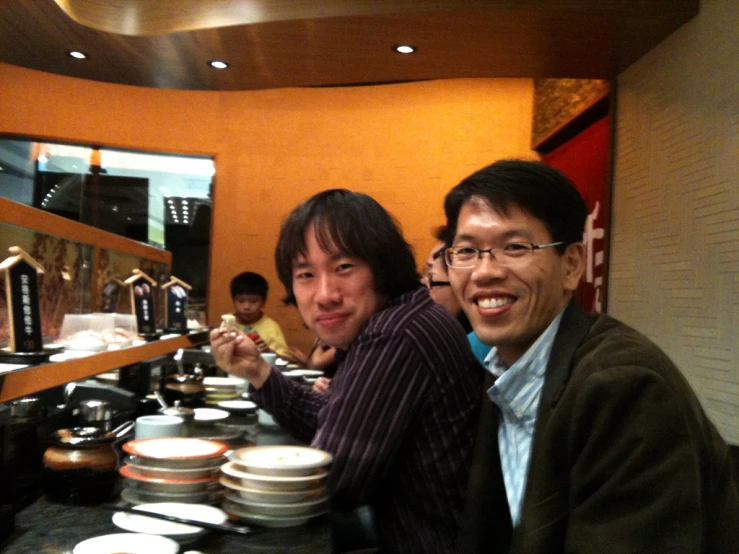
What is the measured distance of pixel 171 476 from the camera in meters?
1.29

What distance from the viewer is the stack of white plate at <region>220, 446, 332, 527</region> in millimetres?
1232

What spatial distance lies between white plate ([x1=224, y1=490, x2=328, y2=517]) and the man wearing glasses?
309mm

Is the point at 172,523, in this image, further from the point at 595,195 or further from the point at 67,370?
the point at 595,195

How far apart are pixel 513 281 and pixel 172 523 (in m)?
0.73

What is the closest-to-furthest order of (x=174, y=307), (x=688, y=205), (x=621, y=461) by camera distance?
(x=621, y=461) < (x=688, y=205) < (x=174, y=307)

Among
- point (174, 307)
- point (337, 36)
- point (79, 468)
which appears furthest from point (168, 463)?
point (337, 36)

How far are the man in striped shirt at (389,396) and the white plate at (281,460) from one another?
0.24ft

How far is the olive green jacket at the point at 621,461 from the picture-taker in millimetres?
901

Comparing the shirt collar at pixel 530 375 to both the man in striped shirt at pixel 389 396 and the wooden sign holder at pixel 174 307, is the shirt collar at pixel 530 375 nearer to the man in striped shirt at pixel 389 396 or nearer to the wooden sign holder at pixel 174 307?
the man in striped shirt at pixel 389 396

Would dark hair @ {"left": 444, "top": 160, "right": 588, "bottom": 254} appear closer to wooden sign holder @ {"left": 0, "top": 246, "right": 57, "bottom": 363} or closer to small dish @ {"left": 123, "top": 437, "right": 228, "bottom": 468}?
small dish @ {"left": 123, "top": 437, "right": 228, "bottom": 468}

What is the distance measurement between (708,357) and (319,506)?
243cm

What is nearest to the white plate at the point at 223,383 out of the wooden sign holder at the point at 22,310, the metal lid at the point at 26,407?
the wooden sign holder at the point at 22,310

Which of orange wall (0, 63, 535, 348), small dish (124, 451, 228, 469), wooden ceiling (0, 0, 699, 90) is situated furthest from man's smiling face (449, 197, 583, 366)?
orange wall (0, 63, 535, 348)

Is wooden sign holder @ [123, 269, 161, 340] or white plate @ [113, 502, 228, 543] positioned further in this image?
wooden sign holder @ [123, 269, 161, 340]
